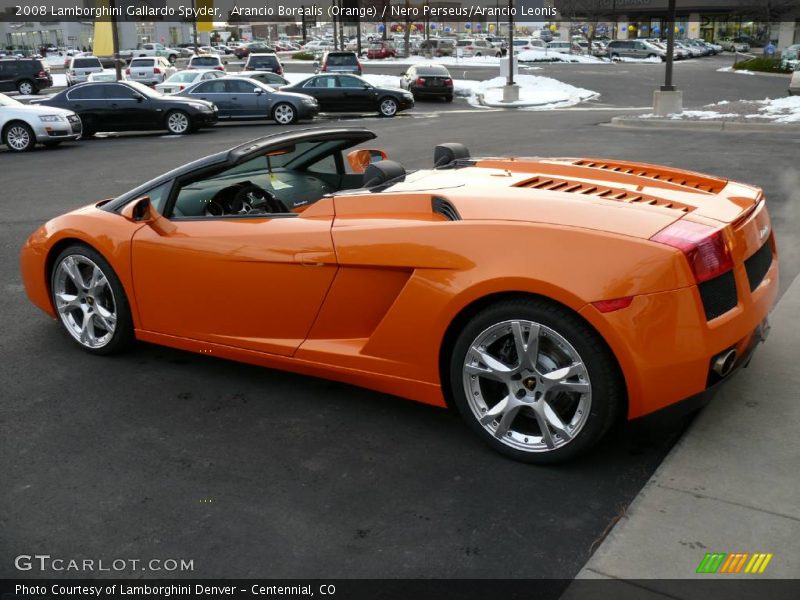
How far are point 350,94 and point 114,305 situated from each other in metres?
22.8

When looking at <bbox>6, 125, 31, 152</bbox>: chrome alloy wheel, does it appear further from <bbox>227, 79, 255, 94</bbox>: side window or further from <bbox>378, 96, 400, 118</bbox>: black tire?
<bbox>378, 96, 400, 118</bbox>: black tire

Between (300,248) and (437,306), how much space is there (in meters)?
0.85

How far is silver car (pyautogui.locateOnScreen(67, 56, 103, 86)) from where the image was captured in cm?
4428

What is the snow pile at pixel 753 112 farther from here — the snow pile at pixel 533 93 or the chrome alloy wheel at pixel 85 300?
the chrome alloy wheel at pixel 85 300

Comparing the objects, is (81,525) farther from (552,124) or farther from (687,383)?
(552,124)

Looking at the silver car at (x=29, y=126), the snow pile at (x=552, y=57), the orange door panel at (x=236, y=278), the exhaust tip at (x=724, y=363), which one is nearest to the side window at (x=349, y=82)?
the silver car at (x=29, y=126)

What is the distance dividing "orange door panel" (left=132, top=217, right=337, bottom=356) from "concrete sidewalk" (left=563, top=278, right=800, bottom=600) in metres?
1.83

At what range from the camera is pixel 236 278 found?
4574 millimetres

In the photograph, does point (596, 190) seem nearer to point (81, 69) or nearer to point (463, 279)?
point (463, 279)

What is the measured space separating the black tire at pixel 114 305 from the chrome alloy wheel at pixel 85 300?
0.02 m

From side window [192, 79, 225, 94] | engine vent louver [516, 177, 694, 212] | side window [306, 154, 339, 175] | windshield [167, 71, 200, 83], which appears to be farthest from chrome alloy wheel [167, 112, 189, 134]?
engine vent louver [516, 177, 694, 212]

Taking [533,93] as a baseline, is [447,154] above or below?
above

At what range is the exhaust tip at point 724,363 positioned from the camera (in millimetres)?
3572

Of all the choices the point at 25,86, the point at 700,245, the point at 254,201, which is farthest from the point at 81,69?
the point at 700,245
